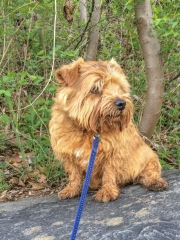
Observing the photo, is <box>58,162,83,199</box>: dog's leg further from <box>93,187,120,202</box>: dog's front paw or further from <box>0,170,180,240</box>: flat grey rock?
<box>93,187,120,202</box>: dog's front paw

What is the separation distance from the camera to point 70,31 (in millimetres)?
5734

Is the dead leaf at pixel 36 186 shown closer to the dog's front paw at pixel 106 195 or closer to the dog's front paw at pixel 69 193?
the dog's front paw at pixel 69 193

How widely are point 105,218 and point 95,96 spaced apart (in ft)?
3.65

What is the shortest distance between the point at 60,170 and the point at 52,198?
33.2 inches

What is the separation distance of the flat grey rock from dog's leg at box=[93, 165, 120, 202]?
7cm

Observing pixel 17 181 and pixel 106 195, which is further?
pixel 17 181

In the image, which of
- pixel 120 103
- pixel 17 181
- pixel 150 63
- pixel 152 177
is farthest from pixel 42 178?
pixel 150 63

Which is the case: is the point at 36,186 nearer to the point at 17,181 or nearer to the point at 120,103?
the point at 17,181

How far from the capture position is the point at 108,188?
11.7 feet

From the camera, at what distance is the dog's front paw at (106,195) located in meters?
3.46

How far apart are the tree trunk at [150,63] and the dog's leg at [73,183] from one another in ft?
4.94

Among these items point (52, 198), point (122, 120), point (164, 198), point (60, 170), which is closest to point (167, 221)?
point (164, 198)

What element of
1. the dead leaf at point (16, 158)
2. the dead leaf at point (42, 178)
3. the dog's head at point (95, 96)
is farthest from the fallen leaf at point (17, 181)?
the dog's head at point (95, 96)

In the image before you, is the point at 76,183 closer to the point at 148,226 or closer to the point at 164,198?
the point at 164,198
